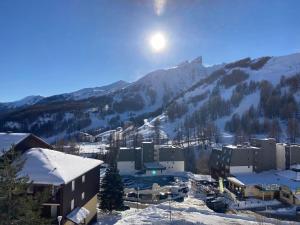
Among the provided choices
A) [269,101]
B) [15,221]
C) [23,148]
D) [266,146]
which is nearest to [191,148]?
[266,146]

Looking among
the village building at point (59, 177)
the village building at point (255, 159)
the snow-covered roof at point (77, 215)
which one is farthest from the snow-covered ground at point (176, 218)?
the village building at point (255, 159)

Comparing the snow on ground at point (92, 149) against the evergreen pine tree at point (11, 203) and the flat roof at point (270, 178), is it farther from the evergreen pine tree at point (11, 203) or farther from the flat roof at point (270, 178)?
the evergreen pine tree at point (11, 203)

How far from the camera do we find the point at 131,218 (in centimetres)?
2930

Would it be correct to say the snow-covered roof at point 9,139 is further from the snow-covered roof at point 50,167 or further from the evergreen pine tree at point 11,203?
the evergreen pine tree at point 11,203

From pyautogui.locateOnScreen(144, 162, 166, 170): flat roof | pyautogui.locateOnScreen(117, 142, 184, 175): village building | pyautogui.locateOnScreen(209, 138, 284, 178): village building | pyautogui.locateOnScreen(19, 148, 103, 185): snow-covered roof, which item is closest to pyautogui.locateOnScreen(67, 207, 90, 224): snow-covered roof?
pyautogui.locateOnScreen(19, 148, 103, 185): snow-covered roof

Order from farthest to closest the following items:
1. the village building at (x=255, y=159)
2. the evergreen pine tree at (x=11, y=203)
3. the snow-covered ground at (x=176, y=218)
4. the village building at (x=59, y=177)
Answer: the village building at (x=255, y=159), the snow-covered ground at (x=176, y=218), the village building at (x=59, y=177), the evergreen pine tree at (x=11, y=203)

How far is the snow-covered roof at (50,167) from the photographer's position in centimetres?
2241

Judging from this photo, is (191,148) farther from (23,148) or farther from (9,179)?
(9,179)

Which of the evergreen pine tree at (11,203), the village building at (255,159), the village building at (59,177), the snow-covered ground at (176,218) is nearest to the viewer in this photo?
the evergreen pine tree at (11,203)

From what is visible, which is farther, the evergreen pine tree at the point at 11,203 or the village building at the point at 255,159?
the village building at the point at 255,159

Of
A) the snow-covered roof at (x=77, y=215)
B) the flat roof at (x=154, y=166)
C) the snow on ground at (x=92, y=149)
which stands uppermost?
the snow-covered roof at (x=77, y=215)

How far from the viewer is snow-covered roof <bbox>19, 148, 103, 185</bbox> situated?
22406 millimetres

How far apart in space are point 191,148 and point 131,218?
69592 mm

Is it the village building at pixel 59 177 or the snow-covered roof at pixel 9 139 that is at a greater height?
the snow-covered roof at pixel 9 139
